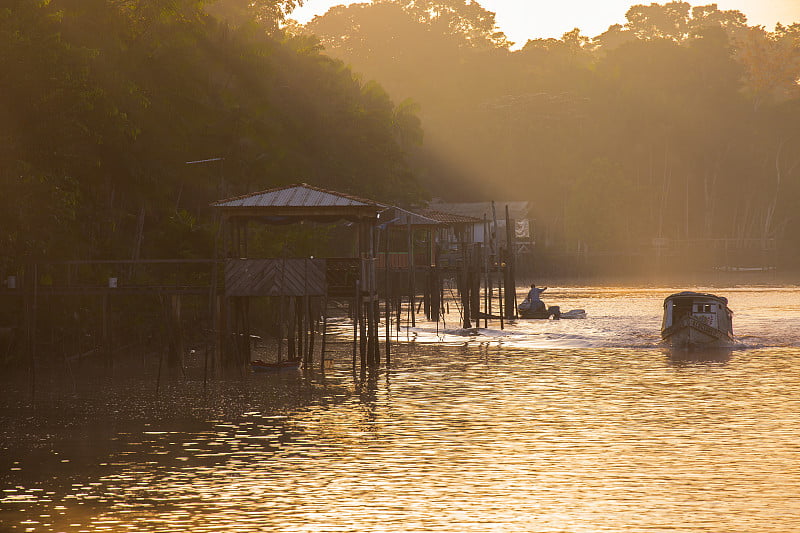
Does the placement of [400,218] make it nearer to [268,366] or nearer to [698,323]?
[698,323]

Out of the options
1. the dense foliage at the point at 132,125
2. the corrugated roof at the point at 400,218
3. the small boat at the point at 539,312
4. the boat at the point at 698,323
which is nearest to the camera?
the dense foliage at the point at 132,125

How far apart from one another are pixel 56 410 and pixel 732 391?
1570 cm

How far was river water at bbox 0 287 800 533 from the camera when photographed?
15172 mm

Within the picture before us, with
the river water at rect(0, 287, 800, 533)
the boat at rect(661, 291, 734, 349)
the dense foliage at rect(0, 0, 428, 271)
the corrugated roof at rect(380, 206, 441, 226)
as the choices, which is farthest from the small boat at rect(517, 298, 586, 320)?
the river water at rect(0, 287, 800, 533)

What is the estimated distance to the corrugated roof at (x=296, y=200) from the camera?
2945cm

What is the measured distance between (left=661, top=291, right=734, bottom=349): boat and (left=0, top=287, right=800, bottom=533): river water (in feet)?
15.9

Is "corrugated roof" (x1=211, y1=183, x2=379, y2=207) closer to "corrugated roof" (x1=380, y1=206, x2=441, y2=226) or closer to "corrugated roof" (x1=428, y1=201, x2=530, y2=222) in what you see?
"corrugated roof" (x1=380, y1=206, x2=441, y2=226)

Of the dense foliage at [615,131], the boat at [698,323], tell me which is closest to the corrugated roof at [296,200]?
the boat at [698,323]

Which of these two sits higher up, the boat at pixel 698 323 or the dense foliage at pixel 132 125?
the dense foliage at pixel 132 125

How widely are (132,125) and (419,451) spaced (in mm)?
15581

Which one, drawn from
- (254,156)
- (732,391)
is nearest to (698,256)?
(254,156)

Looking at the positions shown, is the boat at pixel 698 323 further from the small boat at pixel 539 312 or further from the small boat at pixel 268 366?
the small boat at pixel 268 366

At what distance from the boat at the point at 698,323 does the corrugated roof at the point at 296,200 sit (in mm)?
14477

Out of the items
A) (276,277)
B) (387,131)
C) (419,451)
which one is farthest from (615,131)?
(419,451)
